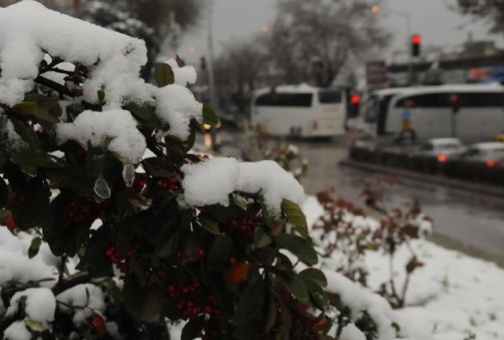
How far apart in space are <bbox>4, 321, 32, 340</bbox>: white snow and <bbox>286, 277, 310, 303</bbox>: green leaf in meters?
1.24

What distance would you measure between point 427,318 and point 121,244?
3.81m

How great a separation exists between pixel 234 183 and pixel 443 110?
87.4 feet

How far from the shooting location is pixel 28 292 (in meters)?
2.42

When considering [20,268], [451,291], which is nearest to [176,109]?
[20,268]

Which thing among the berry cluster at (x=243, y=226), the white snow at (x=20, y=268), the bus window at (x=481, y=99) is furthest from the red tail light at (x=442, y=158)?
the berry cluster at (x=243, y=226)

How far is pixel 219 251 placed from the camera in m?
1.53

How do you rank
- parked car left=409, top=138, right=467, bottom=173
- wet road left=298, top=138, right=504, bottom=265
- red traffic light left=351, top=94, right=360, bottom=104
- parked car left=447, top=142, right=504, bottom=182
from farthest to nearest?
1. red traffic light left=351, top=94, right=360, bottom=104
2. parked car left=409, top=138, right=467, bottom=173
3. parked car left=447, top=142, right=504, bottom=182
4. wet road left=298, top=138, right=504, bottom=265

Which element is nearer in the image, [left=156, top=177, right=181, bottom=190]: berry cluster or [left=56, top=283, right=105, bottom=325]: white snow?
[left=156, top=177, right=181, bottom=190]: berry cluster

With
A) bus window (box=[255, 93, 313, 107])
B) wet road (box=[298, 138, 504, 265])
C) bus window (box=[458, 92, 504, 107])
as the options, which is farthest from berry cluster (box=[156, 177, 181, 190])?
bus window (box=[255, 93, 313, 107])

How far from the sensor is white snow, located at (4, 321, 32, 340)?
230cm

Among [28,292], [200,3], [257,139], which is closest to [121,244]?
[28,292]

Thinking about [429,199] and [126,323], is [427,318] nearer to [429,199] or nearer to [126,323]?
[126,323]

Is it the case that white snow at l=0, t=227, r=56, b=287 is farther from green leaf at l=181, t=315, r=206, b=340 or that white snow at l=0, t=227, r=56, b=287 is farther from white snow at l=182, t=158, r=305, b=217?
white snow at l=182, t=158, r=305, b=217

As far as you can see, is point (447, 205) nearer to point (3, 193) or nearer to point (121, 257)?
point (121, 257)
